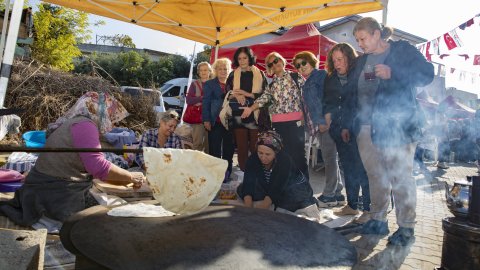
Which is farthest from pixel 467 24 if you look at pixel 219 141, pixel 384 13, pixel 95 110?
pixel 95 110

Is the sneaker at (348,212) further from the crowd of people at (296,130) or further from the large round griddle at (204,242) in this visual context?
the large round griddle at (204,242)

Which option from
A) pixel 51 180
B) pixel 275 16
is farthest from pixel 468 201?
pixel 275 16

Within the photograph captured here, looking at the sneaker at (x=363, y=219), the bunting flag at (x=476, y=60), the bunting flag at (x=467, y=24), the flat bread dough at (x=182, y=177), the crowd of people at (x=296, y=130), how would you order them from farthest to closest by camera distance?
1. the bunting flag at (x=476, y=60)
2. the bunting flag at (x=467, y=24)
3. the sneaker at (x=363, y=219)
4. the crowd of people at (x=296, y=130)
5. the flat bread dough at (x=182, y=177)

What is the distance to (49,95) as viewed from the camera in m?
7.75

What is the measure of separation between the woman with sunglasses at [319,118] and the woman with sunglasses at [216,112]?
111 cm

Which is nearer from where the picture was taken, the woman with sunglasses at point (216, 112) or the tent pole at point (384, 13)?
the tent pole at point (384, 13)

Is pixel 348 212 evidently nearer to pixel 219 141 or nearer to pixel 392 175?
pixel 392 175

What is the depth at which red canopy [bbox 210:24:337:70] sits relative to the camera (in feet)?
26.7

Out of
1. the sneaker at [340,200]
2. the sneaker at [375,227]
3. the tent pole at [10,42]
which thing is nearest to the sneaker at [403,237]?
the sneaker at [375,227]

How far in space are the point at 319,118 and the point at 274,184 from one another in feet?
4.07

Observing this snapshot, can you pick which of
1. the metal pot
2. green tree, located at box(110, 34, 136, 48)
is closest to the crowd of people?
the metal pot

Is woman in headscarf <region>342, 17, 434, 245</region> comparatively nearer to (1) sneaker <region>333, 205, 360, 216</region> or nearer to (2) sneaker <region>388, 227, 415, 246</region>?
(2) sneaker <region>388, 227, 415, 246</region>

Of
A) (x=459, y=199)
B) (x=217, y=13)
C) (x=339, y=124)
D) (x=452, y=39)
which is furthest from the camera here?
(x=452, y=39)

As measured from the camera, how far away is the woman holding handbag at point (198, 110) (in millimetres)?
5668
